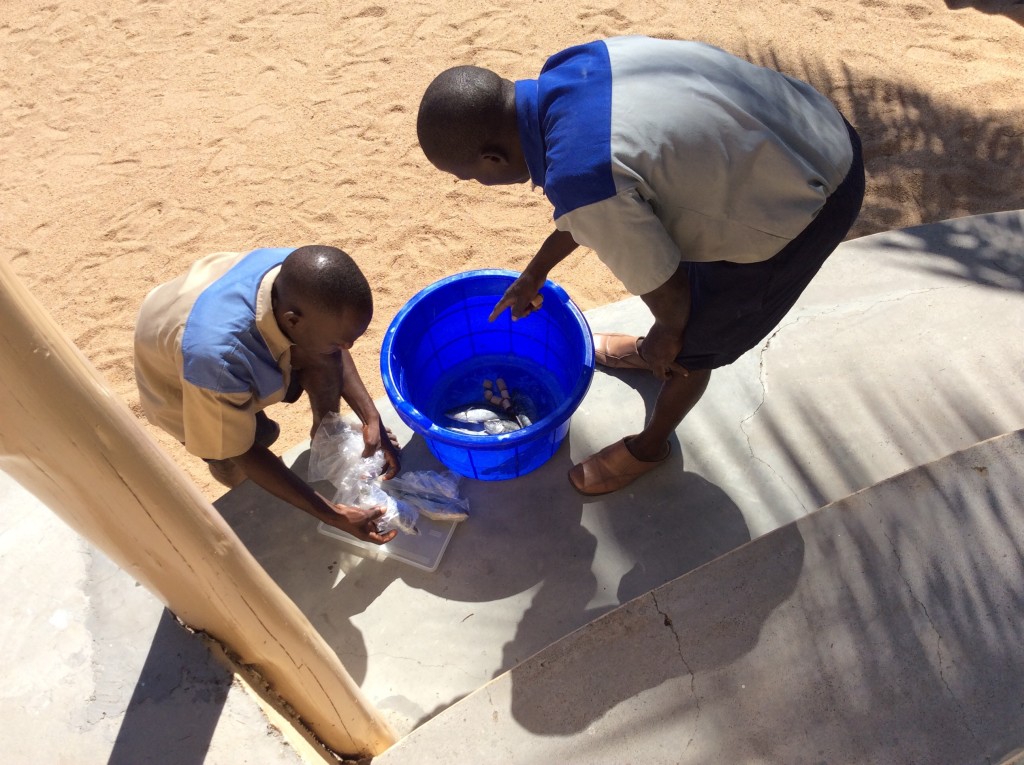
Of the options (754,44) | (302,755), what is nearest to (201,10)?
(754,44)

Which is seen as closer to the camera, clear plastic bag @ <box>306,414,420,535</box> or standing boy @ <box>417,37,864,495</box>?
standing boy @ <box>417,37,864,495</box>

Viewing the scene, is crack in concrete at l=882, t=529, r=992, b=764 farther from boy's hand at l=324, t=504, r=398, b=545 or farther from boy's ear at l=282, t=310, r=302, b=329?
boy's ear at l=282, t=310, r=302, b=329

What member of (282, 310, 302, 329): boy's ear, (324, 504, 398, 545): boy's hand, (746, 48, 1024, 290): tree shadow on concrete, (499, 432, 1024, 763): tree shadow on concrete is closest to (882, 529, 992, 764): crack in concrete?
(499, 432, 1024, 763): tree shadow on concrete

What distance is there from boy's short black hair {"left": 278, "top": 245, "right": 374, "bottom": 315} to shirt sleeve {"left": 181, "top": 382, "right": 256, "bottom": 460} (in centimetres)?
32

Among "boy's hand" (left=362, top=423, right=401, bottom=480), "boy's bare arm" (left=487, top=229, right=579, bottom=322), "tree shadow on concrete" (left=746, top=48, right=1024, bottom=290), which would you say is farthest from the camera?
"tree shadow on concrete" (left=746, top=48, right=1024, bottom=290)

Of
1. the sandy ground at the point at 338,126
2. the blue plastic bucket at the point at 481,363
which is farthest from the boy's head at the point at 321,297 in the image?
the sandy ground at the point at 338,126

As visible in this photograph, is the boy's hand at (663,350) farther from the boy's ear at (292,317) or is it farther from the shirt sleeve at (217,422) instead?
the shirt sleeve at (217,422)

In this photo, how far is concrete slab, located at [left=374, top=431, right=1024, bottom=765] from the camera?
1.71 metres

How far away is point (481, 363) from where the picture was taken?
298 centimetres

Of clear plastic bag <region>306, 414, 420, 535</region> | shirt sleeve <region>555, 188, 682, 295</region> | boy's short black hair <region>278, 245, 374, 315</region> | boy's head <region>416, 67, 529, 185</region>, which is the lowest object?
clear plastic bag <region>306, 414, 420, 535</region>

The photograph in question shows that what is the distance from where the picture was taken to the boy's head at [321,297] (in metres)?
1.87

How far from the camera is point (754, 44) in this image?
178 inches

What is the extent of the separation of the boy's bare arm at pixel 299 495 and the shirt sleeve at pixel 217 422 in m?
0.06

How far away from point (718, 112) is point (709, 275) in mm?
416
